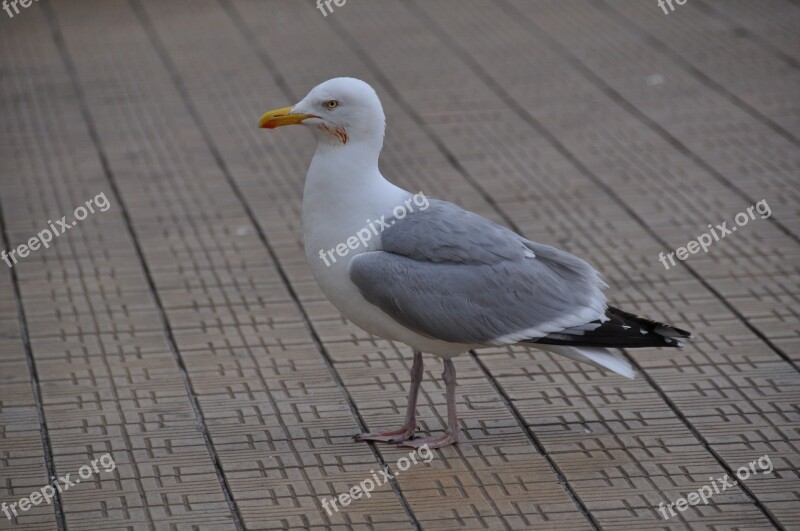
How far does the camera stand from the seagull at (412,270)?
489cm

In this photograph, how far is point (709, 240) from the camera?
24.5ft

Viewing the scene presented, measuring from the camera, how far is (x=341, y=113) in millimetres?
4949

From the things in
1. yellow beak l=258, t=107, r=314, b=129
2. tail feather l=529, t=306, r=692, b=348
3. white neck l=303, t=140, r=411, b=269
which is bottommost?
tail feather l=529, t=306, r=692, b=348

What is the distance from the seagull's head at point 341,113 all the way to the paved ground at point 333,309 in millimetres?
1306

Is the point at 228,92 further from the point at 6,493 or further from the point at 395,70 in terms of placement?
the point at 6,493

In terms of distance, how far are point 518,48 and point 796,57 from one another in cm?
255

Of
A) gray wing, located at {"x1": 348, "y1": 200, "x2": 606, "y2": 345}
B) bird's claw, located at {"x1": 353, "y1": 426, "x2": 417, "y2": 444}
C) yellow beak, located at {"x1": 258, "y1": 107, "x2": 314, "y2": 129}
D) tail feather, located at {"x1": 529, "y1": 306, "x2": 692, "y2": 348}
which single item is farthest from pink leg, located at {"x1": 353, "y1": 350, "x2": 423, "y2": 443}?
yellow beak, located at {"x1": 258, "y1": 107, "x2": 314, "y2": 129}

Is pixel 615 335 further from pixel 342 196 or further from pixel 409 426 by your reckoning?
pixel 342 196

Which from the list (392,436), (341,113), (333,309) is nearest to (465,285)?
(392,436)

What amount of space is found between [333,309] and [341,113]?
190 cm

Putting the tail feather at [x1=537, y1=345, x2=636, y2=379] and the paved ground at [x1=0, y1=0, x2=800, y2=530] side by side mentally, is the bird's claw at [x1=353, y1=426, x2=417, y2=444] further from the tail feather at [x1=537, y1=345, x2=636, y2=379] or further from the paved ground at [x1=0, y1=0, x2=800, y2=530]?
the tail feather at [x1=537, y1=345, x2=636, y2=379]

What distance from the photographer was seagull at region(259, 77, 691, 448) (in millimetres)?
4891

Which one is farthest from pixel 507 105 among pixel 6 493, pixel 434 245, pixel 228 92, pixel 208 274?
pixel 6 493

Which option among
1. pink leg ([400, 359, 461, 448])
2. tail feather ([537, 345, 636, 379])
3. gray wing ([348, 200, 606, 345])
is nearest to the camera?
gray wing ([348, 200, 606, 345])
